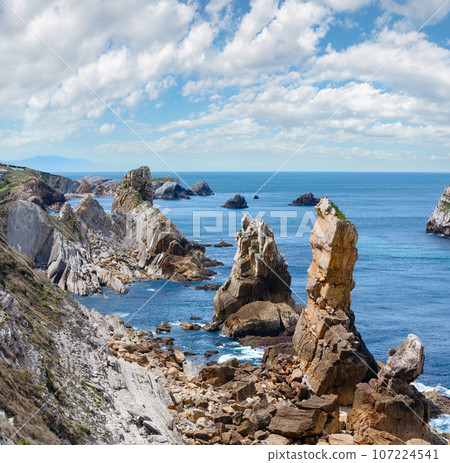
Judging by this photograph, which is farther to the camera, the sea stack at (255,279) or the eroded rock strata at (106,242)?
the eroded rock strata at (106,242)

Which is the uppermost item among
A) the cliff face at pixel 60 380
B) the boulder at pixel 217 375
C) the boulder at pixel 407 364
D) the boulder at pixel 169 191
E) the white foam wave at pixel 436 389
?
the boulder at pixel 169 191

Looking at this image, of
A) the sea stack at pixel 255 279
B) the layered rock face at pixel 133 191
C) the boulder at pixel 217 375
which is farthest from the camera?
the layered rock face at pixel 133 191

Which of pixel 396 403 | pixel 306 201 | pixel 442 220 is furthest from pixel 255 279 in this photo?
pixel 306 201

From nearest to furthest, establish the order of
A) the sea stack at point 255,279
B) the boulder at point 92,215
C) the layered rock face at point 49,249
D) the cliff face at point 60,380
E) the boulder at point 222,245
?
1. the cliff face at point 60,380
2. the sea stack at point 255,279
3. the layered rock face at point 49,249
4. the boulder at point 92,215
5. the boulder at point 222,245

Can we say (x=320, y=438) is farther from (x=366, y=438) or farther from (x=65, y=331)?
(x=65, y=331)

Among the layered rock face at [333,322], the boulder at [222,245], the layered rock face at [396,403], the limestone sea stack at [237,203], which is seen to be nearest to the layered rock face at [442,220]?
the boulder at [222,245]

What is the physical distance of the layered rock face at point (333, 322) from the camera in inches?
1169

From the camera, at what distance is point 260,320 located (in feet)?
152

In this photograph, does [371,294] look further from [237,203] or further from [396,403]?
[237,203]

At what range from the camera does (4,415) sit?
11.1 m

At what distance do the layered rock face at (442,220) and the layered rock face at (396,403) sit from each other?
323ft

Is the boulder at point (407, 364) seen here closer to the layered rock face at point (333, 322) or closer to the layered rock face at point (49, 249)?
the layered rock face at point (333, 322)

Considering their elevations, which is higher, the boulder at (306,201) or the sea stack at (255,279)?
the boulder at (306,201)

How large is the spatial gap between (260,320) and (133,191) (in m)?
53.7
